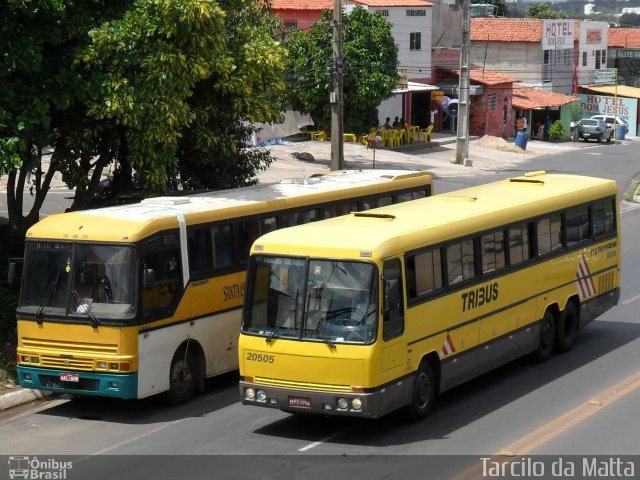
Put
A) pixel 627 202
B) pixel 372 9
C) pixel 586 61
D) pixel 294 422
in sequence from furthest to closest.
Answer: pixel 586 61
pixel 372 9
pixel 627 202
pixel 294 422

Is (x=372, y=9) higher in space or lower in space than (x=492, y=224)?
higher

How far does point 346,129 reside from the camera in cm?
4894

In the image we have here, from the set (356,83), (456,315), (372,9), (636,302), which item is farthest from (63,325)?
(372,9)

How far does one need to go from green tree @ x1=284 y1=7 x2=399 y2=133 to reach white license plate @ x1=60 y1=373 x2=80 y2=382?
106 feet

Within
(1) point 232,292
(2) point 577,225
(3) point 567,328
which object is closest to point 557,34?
(2) point 577,225

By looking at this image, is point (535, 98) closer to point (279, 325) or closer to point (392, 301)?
point (392, 301)

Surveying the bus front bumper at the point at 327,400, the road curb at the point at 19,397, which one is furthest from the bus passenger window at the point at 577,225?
the road curb at the point at 19,397

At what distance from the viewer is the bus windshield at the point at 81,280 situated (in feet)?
45.0

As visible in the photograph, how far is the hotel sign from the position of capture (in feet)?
239

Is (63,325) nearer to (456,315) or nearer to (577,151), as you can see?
(456,315)

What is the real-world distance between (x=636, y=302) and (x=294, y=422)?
980 centimetres

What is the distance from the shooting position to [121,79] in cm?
1617

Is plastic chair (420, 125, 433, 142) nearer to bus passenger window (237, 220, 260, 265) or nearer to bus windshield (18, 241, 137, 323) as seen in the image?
bus passenger window (237, 220, 260, 265)

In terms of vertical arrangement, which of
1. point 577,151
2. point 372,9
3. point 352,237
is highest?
point 372,9
